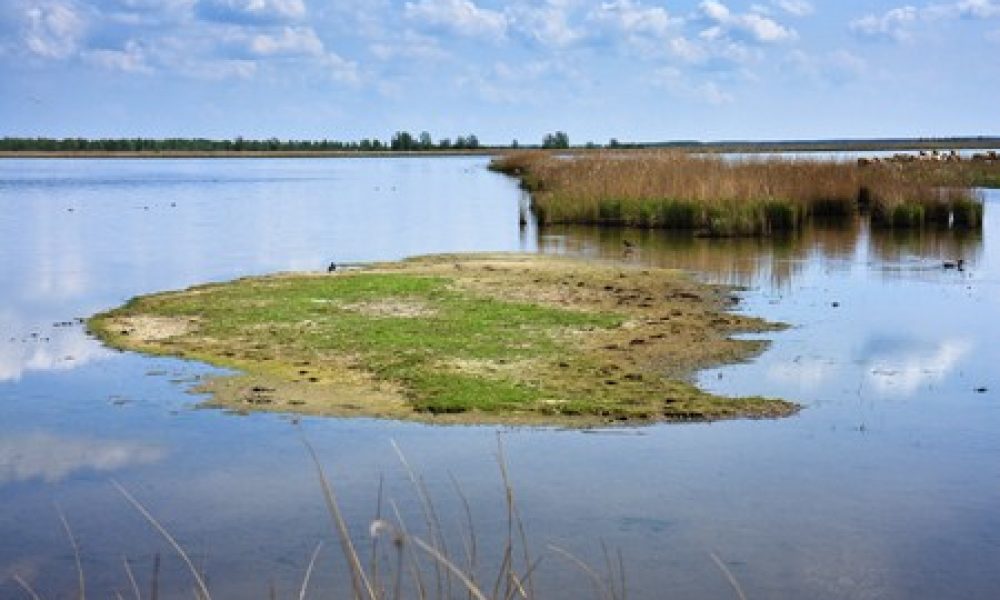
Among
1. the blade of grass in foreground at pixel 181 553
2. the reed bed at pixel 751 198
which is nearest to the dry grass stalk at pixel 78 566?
the blade of grass in foreground at pixel 181 553

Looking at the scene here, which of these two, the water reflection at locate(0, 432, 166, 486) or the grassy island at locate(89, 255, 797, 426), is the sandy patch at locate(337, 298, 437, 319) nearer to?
the grassy island at locate(89, 255, 797, 426)

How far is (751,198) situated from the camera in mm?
27453

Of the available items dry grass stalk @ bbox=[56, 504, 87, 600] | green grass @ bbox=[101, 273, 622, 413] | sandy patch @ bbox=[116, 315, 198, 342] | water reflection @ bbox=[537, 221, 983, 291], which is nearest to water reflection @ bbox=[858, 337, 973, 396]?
green grass @ bbox=[101, 273, 622, 413]

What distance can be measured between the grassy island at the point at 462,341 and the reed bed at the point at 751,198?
8.26m

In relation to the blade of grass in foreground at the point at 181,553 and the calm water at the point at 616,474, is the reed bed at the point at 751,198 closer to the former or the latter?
the calm water at the point at 616,474

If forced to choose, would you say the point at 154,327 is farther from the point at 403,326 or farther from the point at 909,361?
Result: the point at 909,361

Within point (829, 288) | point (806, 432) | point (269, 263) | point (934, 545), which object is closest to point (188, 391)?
point (806, 432)

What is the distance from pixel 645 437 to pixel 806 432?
1.28 m

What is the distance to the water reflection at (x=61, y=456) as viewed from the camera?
340 inches

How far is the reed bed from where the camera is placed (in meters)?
27.2

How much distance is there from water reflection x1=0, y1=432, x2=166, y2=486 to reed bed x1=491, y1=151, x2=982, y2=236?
60.7 feet

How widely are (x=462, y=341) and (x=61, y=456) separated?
487 centimetres

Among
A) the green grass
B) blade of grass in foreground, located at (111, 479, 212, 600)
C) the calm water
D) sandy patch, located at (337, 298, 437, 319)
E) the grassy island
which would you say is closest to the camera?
blade of grass in foreground, located at (111, 479, 212, 600)

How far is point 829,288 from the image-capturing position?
1844 cm
